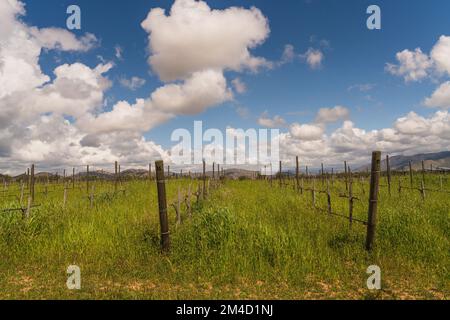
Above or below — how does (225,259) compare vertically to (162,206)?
below

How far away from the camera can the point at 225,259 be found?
7059 mm

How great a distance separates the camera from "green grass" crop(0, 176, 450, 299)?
19.2 feet

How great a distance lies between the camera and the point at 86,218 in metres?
11.3

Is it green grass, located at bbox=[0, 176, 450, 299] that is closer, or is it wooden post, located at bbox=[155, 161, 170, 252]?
green grass, located at bbox=[0, 176, 450, 299]

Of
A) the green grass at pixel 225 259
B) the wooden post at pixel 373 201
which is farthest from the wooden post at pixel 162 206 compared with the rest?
the wooden post at pixel 373 201

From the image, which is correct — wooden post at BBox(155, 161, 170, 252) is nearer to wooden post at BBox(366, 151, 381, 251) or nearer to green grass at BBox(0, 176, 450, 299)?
green grass at BBox(0, 176, 450, 299)

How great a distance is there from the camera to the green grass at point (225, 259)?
586 cm

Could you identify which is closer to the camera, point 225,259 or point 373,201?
point 225,259

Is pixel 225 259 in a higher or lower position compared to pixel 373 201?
lower

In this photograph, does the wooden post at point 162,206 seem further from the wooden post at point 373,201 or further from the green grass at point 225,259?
the wooden post at point 373,201

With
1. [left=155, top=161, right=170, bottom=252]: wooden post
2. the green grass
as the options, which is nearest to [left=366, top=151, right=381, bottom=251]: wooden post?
the green grass

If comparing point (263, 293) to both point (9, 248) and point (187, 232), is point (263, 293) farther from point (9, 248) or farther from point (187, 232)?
point (9, 248)

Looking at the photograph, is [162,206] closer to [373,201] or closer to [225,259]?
[225,259]

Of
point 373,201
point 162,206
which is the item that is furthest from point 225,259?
point 373,201
